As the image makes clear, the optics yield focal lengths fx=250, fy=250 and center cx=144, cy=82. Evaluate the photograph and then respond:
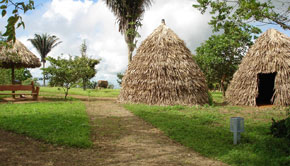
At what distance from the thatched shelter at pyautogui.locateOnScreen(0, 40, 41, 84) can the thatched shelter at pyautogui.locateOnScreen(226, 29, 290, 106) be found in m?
11.9

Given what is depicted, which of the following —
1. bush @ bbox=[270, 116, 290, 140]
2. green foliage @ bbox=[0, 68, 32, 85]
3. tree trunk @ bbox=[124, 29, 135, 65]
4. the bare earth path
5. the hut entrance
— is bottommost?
the bare earth path

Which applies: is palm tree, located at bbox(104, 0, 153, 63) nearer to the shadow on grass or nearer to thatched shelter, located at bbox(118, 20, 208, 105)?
thatched shelter, located at bbox(118, 20, 208, 105)

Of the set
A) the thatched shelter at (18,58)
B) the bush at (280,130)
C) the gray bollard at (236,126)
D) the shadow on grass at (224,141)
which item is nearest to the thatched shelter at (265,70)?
the shadow on grass at (224,141)

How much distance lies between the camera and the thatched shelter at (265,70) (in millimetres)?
12141

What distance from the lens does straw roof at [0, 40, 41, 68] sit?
14516mm

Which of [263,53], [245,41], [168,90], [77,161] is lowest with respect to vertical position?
[77,161]

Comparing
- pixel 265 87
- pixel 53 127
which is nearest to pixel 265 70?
pixel 265 87

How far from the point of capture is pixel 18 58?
14.5 m

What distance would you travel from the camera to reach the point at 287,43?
12.7 metres

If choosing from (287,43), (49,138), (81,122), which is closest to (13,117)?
(81,122)

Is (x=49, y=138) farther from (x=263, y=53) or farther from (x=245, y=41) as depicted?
(x=245, y=41)

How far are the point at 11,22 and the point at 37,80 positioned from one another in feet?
90.7

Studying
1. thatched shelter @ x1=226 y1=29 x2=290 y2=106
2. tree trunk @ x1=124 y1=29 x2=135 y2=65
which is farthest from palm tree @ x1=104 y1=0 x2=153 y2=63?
thatched shelter @ x1=226 y1=29 x2=290 y2=106

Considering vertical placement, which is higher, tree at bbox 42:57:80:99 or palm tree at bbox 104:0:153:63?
palm tree at bbox 104:0:153:63
